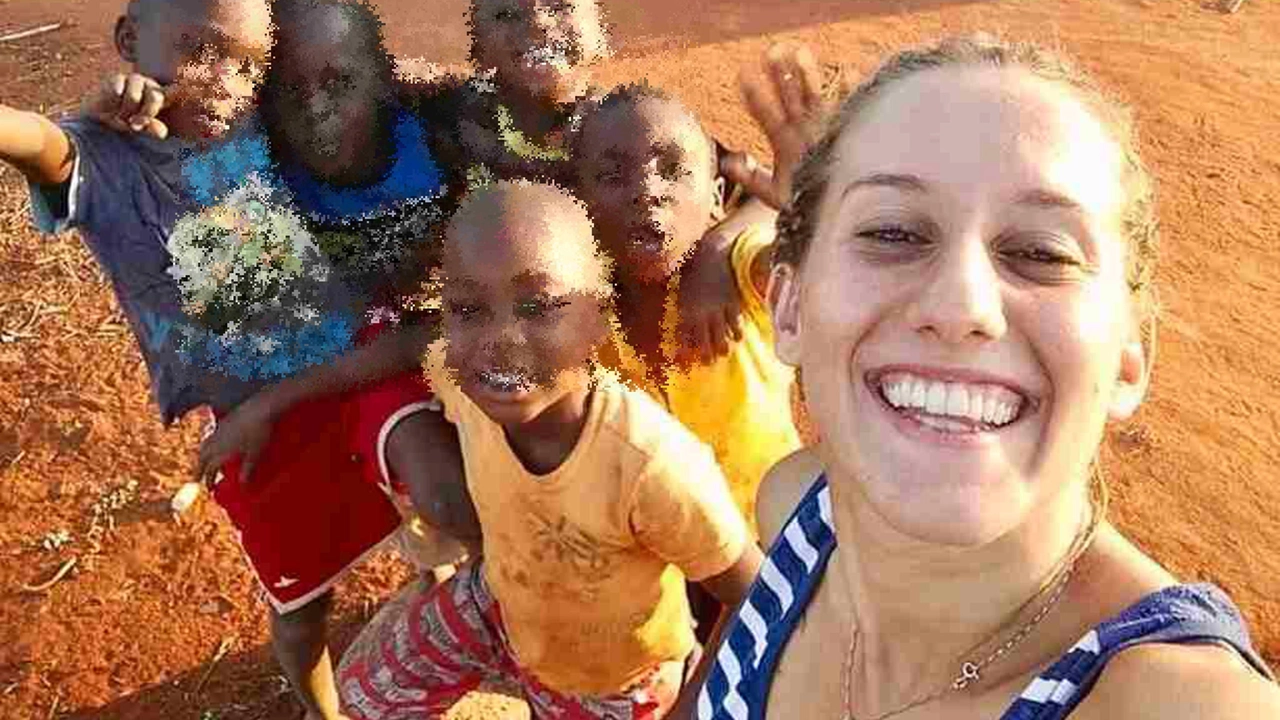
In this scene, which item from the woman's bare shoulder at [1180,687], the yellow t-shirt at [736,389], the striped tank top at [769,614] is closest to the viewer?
the woman's bare shoulder at [1180,687]

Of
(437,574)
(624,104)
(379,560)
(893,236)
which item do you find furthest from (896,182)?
(379,560)

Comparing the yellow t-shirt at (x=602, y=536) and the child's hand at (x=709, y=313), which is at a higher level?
the child's hand at (x=709, y=313)

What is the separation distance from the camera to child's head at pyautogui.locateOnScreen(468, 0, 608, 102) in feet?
9.44

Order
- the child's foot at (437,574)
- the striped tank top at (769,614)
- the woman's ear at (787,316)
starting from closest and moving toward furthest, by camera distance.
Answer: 1. the woman's ear at (787,316)
2. the striped tank top at (769,614)
3. the child's foot at (437,574)

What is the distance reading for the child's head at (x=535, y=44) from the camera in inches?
113

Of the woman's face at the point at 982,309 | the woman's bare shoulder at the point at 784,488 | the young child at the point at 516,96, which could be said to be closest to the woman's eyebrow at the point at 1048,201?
the woman's face at the point at 982,309

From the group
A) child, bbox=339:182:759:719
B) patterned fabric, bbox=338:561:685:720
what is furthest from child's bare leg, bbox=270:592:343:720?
child, bbox=339:182:759:719

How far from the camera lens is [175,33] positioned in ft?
8.79

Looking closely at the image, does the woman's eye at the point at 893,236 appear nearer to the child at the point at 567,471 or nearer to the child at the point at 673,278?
the child at the point at 567,471

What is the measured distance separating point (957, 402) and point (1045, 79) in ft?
1.17

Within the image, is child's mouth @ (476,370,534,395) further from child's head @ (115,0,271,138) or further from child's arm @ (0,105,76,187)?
child's arm @ (0,105,76,187)

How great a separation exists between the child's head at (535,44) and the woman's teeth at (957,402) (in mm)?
1675

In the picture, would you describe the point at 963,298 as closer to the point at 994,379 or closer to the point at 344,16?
the point at 994,379

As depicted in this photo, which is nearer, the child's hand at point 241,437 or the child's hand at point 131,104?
the child's hand at point 131,104
